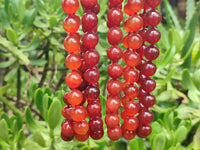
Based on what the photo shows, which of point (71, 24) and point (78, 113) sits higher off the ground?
point (71, 24)

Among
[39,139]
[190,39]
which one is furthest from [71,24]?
[190,39]

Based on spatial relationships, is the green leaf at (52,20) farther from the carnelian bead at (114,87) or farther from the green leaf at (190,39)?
the green leaf at (190,39)

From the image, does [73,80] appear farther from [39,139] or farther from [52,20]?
[52,20]

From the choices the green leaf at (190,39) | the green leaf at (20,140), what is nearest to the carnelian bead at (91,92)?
the green leaf at (20,140)

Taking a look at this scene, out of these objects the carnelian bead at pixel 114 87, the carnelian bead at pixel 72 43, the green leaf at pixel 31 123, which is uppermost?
the carnelian bead at pixel 72 43

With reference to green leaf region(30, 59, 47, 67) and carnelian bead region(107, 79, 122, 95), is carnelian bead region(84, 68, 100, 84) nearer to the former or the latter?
carnelian bead region(107, 79, 122, 95)

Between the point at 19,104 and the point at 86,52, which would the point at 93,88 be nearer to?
the point at 86,52
